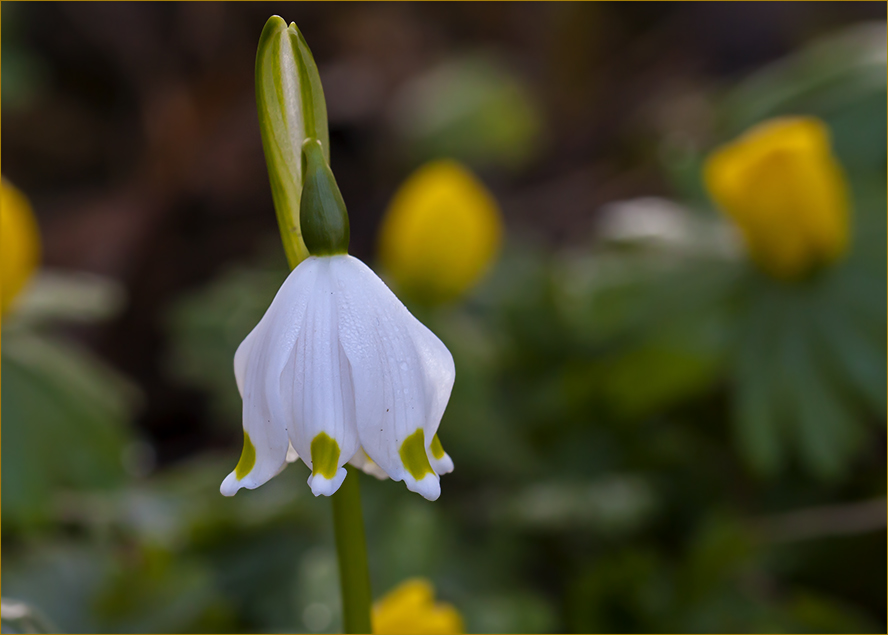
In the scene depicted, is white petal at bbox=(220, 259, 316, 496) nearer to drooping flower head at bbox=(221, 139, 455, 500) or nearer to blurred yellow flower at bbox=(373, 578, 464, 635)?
drooping flower head at bbox=(221, 139, 455, 500)

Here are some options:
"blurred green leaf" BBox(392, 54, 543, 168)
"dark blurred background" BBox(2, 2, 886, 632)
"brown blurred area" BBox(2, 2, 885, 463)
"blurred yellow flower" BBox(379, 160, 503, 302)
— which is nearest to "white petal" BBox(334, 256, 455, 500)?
"dark blurred background" BBox(2, 2, 886, 632)

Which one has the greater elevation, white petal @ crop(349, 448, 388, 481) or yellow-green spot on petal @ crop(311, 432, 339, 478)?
yellow-green spot on petal @ crop(311, 432, 339, 478)

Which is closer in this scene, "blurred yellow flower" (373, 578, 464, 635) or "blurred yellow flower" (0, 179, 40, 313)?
"blurred yellow flower" (373, 578, 464, 635)

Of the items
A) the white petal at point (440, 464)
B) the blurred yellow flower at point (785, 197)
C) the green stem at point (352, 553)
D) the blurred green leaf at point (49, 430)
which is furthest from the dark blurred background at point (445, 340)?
the white petal at point (440, 464)

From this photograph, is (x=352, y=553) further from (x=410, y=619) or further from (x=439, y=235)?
(x=439, y=235)

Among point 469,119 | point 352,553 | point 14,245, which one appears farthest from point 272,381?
point 469,119

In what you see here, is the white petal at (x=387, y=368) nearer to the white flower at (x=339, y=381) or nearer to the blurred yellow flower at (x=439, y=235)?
the white flower at (x=339, y=381)

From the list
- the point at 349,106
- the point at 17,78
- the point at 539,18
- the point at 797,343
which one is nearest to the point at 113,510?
the point at 797,343

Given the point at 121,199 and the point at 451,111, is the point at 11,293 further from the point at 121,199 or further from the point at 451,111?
the point at 451,111
